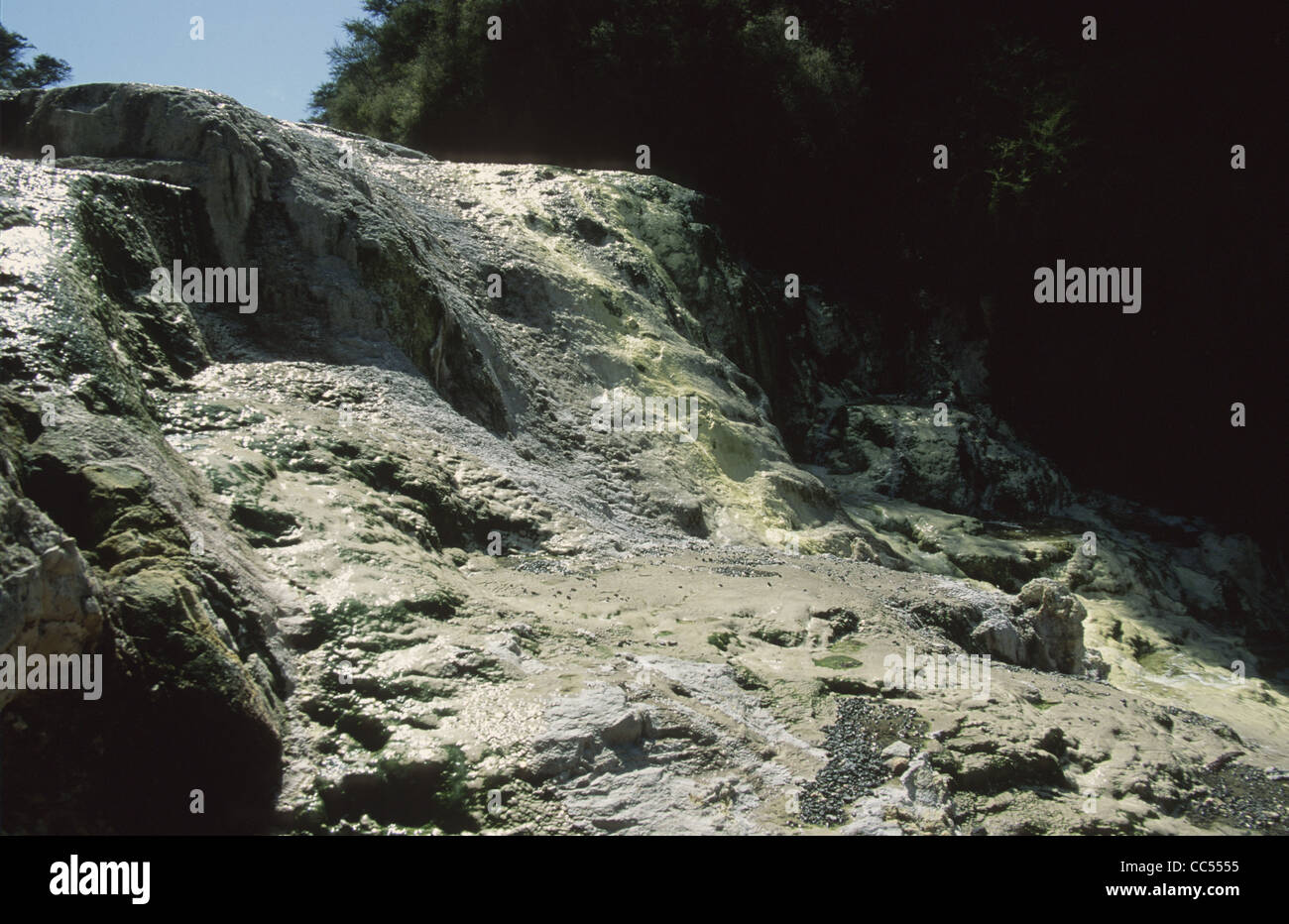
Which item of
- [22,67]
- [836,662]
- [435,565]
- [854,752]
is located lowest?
[854,752]

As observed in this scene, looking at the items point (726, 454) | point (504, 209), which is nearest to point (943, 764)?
point (726, 454)

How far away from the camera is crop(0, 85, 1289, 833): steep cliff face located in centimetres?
392

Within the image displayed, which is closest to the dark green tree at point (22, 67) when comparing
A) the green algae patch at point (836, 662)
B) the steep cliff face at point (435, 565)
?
the steep cliff face at point (435, 565)

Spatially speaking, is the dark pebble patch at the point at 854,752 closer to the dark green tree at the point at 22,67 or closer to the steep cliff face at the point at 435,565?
the steep cliff face at the point at 435,565

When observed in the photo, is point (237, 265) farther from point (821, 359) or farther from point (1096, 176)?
point (1096, 176)

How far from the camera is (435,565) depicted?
5.88m

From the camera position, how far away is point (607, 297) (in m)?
11.2

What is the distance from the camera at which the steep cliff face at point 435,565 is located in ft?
12.9

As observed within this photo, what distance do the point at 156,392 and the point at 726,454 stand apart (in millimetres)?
5497

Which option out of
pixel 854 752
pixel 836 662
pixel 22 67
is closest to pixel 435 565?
pixel 836 662

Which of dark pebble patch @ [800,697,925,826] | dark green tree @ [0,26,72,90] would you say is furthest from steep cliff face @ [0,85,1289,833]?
dark green tree @ [0,26,72,90]

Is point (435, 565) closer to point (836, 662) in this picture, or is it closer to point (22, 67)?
point (836, 662)

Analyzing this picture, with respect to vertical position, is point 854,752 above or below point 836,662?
below

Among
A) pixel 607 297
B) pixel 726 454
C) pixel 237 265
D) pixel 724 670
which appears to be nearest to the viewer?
pixel 724 670
